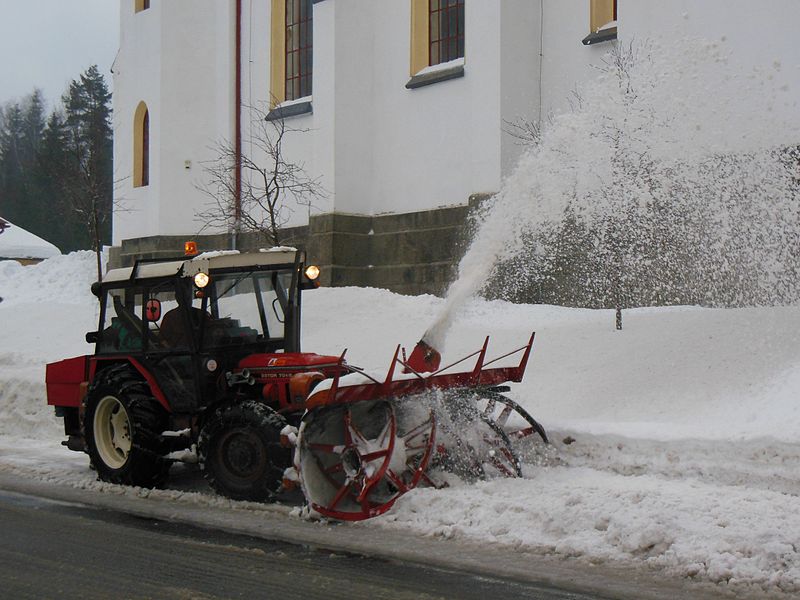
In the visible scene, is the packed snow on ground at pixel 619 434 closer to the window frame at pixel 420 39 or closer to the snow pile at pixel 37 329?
the snow pile at pixel 37 329

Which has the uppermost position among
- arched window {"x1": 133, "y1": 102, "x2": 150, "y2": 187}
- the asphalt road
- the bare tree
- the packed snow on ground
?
arched window {"x1": 133, "y1": 102, "x2": 150, "y2": 187}

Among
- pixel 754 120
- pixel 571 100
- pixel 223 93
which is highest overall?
pixel 223 93

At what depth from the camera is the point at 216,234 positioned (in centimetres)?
2502

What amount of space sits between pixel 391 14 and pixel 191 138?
6.44 meters

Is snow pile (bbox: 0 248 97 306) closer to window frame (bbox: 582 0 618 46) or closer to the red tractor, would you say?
window frame (bbox: 582 0 618 46)

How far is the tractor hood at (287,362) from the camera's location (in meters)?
8.51

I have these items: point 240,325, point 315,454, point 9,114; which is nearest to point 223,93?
point 240,325

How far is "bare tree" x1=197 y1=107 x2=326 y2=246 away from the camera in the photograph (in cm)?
2194

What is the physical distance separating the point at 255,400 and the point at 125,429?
1.59 metres

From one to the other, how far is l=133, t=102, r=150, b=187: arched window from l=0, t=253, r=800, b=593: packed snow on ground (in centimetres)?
869

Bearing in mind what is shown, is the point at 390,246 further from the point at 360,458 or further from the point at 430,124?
the point at 360,458

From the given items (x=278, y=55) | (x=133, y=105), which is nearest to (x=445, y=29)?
(x=278, y=55)

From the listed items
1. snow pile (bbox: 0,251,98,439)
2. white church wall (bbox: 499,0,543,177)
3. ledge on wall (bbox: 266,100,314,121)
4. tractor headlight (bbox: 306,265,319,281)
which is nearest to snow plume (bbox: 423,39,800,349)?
tractor headlight (bbox: 306,265,319,281)

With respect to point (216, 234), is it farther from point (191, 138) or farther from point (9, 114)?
point (9, 114)
